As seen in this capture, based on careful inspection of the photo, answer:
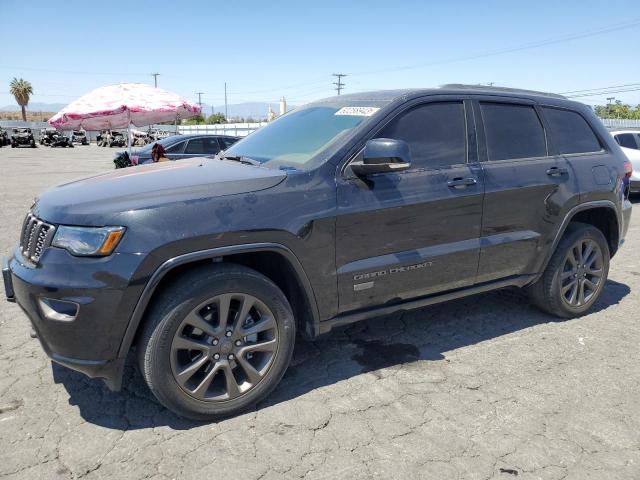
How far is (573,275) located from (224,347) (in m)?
3.04

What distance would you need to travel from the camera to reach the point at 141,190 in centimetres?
271

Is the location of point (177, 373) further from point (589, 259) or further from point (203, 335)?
point (589, 259)

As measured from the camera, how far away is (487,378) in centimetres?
336

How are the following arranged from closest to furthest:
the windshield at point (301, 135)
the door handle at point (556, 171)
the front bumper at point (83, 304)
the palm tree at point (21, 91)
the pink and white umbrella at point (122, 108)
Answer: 1. the front bumper at point (83, 304)
2. the windshield at point (301, 135)
3. the door handle at point (556, 171)
4. the pink and white umbrella at point (122, 108)
5. the palm tree at point (21, 91)

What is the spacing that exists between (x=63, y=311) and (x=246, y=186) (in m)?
1.11

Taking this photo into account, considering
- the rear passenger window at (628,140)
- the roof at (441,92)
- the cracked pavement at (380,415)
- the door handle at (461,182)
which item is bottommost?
the cracked pavement at (380,415)

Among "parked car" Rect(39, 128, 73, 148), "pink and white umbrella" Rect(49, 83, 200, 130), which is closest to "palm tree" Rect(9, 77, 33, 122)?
"parked car" Rect(39, 128, 73, 148)

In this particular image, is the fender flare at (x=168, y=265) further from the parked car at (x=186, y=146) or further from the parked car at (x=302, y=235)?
the parked car at (x=186, y=146)

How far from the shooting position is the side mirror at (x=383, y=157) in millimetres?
2943

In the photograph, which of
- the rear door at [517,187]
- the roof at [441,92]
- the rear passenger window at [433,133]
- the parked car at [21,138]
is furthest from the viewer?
the parked car at [21,138]

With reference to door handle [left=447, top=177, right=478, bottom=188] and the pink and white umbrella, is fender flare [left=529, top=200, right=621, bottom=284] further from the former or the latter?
the pink and white umbrella

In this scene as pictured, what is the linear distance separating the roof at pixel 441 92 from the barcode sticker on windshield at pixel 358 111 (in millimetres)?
157

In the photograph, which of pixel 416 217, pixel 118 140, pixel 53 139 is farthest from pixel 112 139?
pixel 416 217

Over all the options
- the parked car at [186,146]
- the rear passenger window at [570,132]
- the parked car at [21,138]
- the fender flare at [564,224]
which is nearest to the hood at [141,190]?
the fender flare at [564,224]
